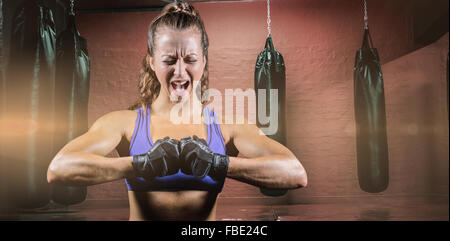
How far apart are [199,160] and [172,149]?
13 centimetres

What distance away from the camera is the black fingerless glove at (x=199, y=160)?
5.14 ft

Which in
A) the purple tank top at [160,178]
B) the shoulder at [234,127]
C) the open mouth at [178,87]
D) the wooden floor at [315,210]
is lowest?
the wooden floor at [315,210]

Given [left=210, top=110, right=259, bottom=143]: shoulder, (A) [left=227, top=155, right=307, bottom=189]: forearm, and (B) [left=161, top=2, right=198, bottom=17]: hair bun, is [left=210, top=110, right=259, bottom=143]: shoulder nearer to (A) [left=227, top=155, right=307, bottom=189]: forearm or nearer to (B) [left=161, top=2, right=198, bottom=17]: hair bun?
(A) [left=227, top=155, right=307, bottom=189]: forearm

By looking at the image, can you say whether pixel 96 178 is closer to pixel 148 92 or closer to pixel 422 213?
pixel 148 92

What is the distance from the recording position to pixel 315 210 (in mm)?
3209

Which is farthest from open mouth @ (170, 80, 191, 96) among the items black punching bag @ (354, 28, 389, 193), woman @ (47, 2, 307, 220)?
black punching bag @ (354, 28, 389, 193)

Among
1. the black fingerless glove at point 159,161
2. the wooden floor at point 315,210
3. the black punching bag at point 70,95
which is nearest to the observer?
the black fingerless glove at point 159,161

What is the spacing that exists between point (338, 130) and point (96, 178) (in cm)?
271

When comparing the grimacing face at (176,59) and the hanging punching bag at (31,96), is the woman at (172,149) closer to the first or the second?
the grimacing face at (176,59)

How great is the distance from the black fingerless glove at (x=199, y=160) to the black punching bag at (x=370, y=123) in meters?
1.31

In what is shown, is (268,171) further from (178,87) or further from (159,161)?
(178,87)

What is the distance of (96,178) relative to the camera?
5.10ft

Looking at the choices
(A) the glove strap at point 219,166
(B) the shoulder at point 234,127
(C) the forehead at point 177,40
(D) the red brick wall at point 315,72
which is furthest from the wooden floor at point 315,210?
(C) the forehead at point 177,40
